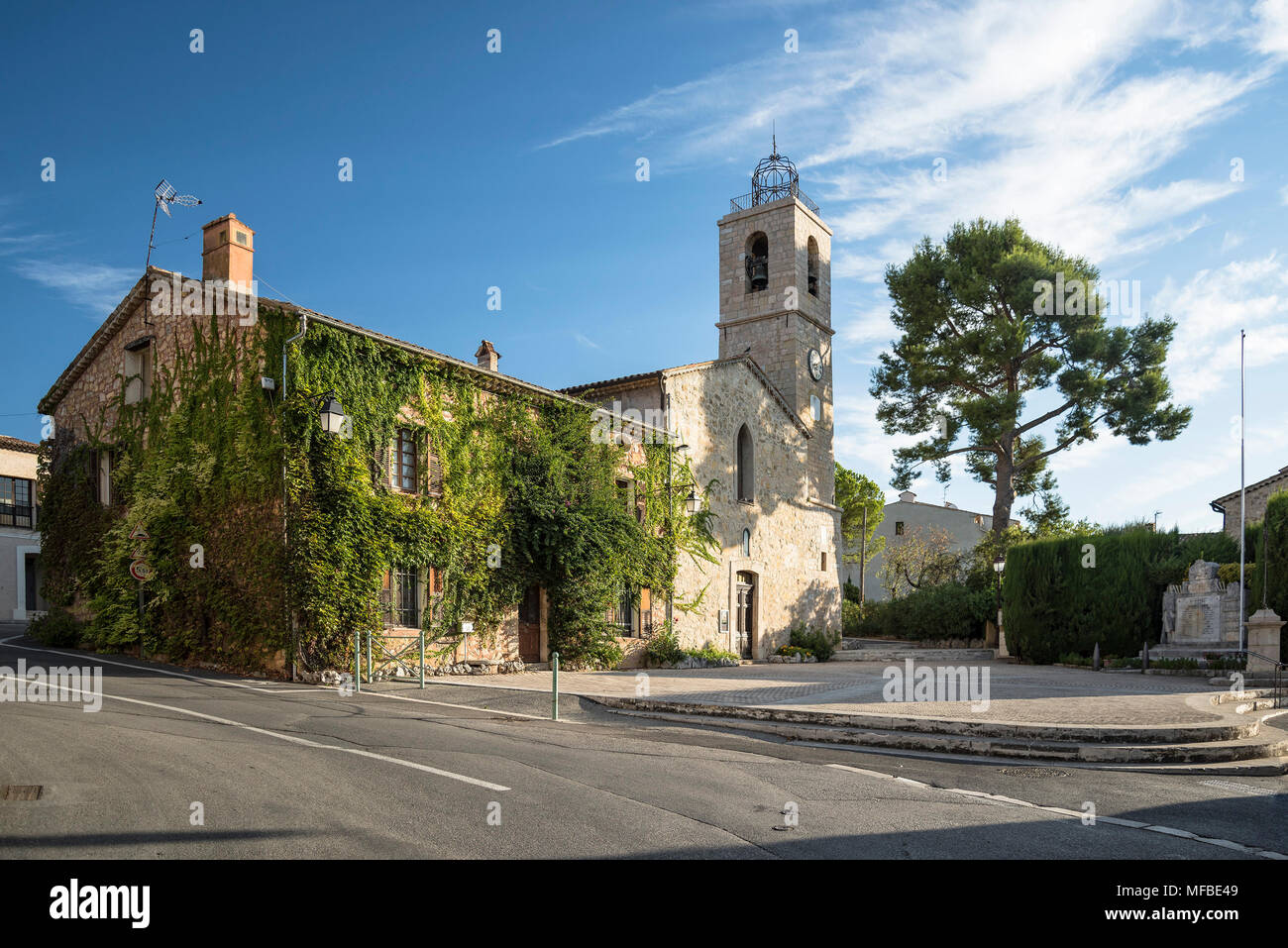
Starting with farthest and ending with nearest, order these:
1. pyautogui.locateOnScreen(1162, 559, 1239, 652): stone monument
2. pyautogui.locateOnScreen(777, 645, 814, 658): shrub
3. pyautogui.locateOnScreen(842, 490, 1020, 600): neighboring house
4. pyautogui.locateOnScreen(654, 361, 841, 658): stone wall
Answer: pyautogui.locateOnScreen(842, 490, 1020, 600): neighboring house → pyautogui.locateOnScreen(777, 645, 814, 658): shrub → pyautogui.locateOnScreen(654, 361, 841, 658): stone wall → pyautogui.locateOnScreen(1162, 559, 1239, 652): stone monument

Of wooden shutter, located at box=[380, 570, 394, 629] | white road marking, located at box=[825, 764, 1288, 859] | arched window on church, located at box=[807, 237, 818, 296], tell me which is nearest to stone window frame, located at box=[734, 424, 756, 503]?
arched window on church, located at box=[807, 237, 818, 296]

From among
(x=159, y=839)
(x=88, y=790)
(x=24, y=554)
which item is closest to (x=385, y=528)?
(x=88, y=790)

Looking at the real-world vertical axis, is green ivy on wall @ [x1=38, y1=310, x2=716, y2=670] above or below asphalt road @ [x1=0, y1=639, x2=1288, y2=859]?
above

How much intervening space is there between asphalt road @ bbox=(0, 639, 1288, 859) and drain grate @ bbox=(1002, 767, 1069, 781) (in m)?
0.06

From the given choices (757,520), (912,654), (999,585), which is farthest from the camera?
(999,585)

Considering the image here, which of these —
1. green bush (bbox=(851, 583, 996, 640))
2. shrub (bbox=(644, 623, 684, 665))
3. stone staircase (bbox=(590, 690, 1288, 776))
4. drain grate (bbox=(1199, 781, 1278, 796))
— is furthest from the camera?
green bush (bbox=(851, 583, 996, 640))

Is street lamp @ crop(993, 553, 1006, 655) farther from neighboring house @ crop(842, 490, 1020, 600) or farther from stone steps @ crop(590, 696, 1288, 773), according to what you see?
neighboring house @ crop(842, 490, 1020, 600)

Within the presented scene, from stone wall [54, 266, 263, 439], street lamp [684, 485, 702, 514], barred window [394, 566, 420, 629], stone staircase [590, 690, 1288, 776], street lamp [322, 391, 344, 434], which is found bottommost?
stone staircase [590, 690, 1288, 776]

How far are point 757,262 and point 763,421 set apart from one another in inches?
285

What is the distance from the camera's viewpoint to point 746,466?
27.6 m

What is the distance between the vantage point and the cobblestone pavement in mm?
11727

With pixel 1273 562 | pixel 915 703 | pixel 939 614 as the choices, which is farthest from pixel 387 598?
pixel 939 614

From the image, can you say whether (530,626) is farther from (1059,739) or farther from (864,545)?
(864,545)

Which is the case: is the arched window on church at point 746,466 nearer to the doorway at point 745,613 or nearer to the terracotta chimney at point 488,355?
the doorway at point 745,613
